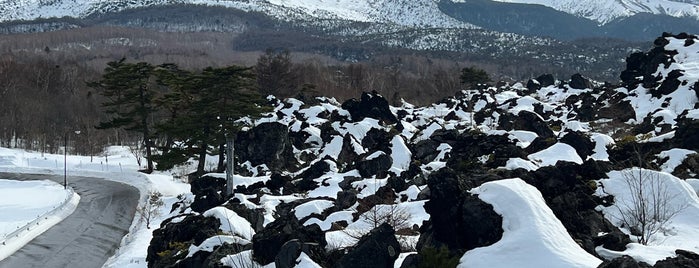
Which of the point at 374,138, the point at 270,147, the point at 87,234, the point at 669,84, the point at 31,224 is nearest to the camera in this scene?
the point at 87,234

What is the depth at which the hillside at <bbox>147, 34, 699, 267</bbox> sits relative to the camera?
12.3m

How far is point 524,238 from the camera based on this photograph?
38.2ft

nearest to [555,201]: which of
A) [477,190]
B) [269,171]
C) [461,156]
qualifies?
[477,190]

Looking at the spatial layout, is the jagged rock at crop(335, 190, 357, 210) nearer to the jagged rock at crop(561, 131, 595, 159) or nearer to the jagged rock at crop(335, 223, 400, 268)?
the jagged rock at crop(561, 131, 595, 159)

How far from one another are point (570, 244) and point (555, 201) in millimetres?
2639

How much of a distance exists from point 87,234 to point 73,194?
44.7 ft

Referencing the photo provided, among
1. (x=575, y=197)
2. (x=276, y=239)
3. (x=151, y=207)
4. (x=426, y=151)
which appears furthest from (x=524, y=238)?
(x=151, y=207)

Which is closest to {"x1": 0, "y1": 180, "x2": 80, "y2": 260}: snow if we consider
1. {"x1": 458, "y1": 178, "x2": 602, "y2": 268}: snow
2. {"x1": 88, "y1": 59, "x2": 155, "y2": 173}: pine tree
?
{"x1": 88, "y1": 59, "x2": 155, "y2": 173}: pine tree

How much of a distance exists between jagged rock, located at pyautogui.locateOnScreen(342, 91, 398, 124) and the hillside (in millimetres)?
5352

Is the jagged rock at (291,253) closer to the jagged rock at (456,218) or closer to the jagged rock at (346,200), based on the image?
the jagged rock at (456,218)

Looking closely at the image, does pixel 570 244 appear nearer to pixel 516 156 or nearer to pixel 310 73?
pixel 516 156

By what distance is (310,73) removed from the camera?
12656 centimetres

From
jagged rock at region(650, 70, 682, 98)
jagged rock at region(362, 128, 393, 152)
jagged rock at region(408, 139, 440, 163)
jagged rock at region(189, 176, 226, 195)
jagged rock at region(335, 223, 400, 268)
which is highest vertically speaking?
jagged rock at region(650, 70, 682, 98)

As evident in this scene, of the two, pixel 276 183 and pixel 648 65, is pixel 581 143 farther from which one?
pixel 648 65
